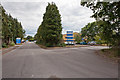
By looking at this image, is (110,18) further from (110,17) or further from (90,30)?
(90,30)

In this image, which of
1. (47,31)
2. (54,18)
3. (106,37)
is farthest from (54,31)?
(106,37)

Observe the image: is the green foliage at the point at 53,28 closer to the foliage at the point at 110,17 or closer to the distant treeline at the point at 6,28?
the distant treeline at the point at 6,28

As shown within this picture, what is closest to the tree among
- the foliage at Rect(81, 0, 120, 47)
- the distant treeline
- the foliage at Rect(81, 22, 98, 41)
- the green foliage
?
the foliage at Rect(81, 0, 120, 47)

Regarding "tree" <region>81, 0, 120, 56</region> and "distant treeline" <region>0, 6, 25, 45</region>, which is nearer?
"tree" <region>81, 0, 120, 56</region>

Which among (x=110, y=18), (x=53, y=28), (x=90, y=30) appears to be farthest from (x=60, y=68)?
(x=90, y=30)

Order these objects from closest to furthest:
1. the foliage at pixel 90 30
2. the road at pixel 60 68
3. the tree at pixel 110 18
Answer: the road at pixel 60 68 < the tree at pixel 110 18 < the foliage at pixel 90 30

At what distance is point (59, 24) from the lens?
2612 cm

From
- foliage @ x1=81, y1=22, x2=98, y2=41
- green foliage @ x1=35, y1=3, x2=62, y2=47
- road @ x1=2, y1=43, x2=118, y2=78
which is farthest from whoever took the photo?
foliage @ x1=81, y1=22, x2=98, y2=41

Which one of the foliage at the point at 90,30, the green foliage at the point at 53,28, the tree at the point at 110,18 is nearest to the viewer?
the tree at the point at 110,18

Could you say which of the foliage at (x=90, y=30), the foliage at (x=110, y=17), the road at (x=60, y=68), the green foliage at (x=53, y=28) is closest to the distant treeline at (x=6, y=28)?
the green foliage at (x=53, y=28)

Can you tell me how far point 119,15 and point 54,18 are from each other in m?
18.3

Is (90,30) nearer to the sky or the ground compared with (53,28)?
nearer to the sky

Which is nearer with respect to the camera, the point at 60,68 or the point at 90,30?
the point at 60,68

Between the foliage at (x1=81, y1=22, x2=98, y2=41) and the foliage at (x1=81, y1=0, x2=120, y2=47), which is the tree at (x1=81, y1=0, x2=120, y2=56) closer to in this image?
the foliage at (x1=81, y1=0, x2=120, y2=47)
